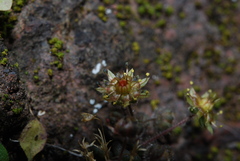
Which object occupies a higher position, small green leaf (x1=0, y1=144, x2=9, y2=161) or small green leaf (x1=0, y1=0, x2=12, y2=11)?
small green leaf (x1=0, y1=0, x2=12, y2=11)

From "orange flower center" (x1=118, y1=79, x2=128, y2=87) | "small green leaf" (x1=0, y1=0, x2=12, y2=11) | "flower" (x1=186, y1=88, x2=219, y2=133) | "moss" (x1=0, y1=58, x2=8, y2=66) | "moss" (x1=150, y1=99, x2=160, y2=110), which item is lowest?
"moss" (x1=150, y1=99, x2=160, y2=110)

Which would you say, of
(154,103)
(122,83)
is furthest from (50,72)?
(154,103)

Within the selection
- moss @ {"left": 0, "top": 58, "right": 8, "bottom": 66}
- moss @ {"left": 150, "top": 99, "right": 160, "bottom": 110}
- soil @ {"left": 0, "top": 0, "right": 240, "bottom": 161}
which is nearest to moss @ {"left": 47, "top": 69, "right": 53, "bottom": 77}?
soil @ {"left": 0, "top": 0, "right": 240, "bottom": 161}

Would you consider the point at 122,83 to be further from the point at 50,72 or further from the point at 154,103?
the point at 154,103

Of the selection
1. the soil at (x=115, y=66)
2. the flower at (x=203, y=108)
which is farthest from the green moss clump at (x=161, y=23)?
the flower at (x=203, y=108)

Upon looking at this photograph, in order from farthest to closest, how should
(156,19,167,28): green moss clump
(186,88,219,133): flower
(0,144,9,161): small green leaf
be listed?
(156,19,167,28): green moss clump < (186,88,219,133): flower < (0,144,9,161): small green leaf

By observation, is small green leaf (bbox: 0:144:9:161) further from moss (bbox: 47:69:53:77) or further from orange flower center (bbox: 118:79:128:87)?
orange flower center (bbox: 118:79:128:87)

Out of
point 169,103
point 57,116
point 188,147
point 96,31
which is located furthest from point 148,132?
point 96,31
